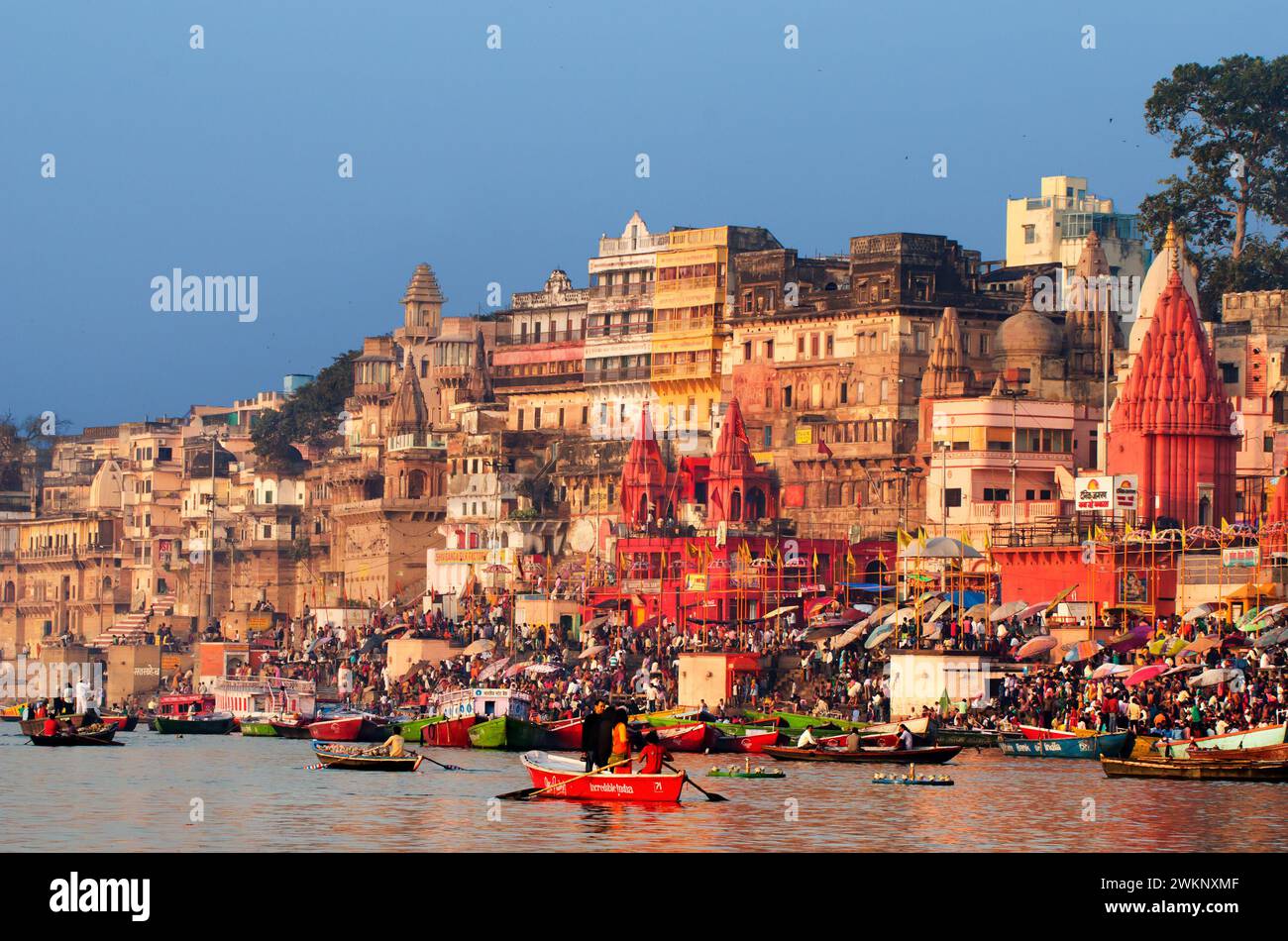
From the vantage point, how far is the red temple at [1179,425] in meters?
71.6

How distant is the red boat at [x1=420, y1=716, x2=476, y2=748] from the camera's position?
65688 mm

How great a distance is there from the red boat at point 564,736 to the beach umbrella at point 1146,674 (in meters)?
13.1

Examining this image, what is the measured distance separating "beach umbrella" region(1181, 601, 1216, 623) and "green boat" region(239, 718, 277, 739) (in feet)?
100.0

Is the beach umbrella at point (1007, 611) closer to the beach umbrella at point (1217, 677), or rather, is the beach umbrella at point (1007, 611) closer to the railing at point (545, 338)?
the beach umbrella at point (1217, 677)

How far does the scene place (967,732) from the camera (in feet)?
192

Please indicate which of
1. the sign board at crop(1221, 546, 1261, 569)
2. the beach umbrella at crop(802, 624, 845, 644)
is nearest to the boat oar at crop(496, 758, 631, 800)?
the sign board at crop(1221, 546, 1261, 569)

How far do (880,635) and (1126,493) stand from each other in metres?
7.80

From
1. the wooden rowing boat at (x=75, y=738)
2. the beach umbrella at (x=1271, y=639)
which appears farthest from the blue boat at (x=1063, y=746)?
the wooden rowing boat at (x=75, y=738)

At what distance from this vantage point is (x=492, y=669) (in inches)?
3219

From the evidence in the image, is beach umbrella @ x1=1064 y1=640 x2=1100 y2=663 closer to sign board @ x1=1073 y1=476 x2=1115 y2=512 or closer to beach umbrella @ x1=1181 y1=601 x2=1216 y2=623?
beach umbrella @ x1=1181 y1=601 x2=1216 y2=623

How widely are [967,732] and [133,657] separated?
6385 cm

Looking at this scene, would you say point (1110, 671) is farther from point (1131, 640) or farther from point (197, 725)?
point (197, 725)

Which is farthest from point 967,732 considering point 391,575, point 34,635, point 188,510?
point 34,635

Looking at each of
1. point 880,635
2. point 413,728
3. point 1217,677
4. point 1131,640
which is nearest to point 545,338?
point 413,728
